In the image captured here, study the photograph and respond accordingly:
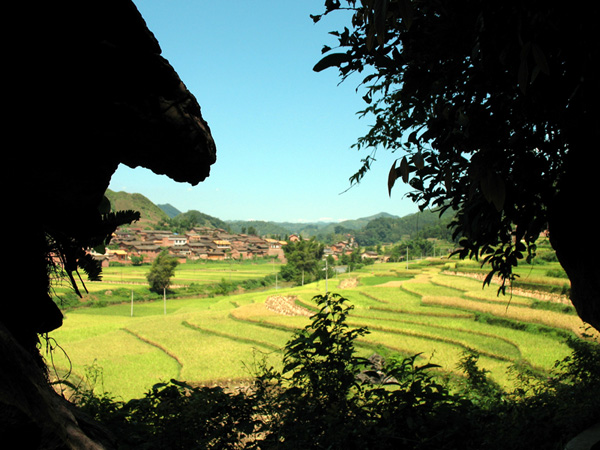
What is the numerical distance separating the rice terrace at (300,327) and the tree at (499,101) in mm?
6137

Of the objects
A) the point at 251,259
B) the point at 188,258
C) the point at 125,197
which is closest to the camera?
the point at 188,258

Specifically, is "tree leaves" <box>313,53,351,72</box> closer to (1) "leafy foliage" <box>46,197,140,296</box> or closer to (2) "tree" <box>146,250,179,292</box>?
(1) "leafy foliage" <box>46,197,140,296</box>

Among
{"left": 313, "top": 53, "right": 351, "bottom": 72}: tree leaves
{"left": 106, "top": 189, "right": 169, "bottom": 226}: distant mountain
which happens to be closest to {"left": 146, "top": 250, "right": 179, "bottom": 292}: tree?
{"left": 313, "top": 53, "right": 351, "bottom": 72}: tree leaves

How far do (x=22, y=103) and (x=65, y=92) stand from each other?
0.20 metres

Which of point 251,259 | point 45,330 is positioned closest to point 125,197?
point 251,259

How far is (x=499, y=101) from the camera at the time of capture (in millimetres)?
1730

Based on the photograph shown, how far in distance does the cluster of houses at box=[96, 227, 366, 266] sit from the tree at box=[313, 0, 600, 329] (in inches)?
2086

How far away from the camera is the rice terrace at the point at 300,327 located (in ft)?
41.7

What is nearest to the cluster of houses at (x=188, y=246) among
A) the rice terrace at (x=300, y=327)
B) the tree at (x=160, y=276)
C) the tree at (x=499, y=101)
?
the tree at (x=160, y=276)

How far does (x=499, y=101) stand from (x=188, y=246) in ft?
241

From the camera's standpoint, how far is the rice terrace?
12.7 metres

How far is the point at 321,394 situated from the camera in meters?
Result: 2.94

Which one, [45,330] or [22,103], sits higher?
[22,103]

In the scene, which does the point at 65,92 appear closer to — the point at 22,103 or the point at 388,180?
the point at 22,103
